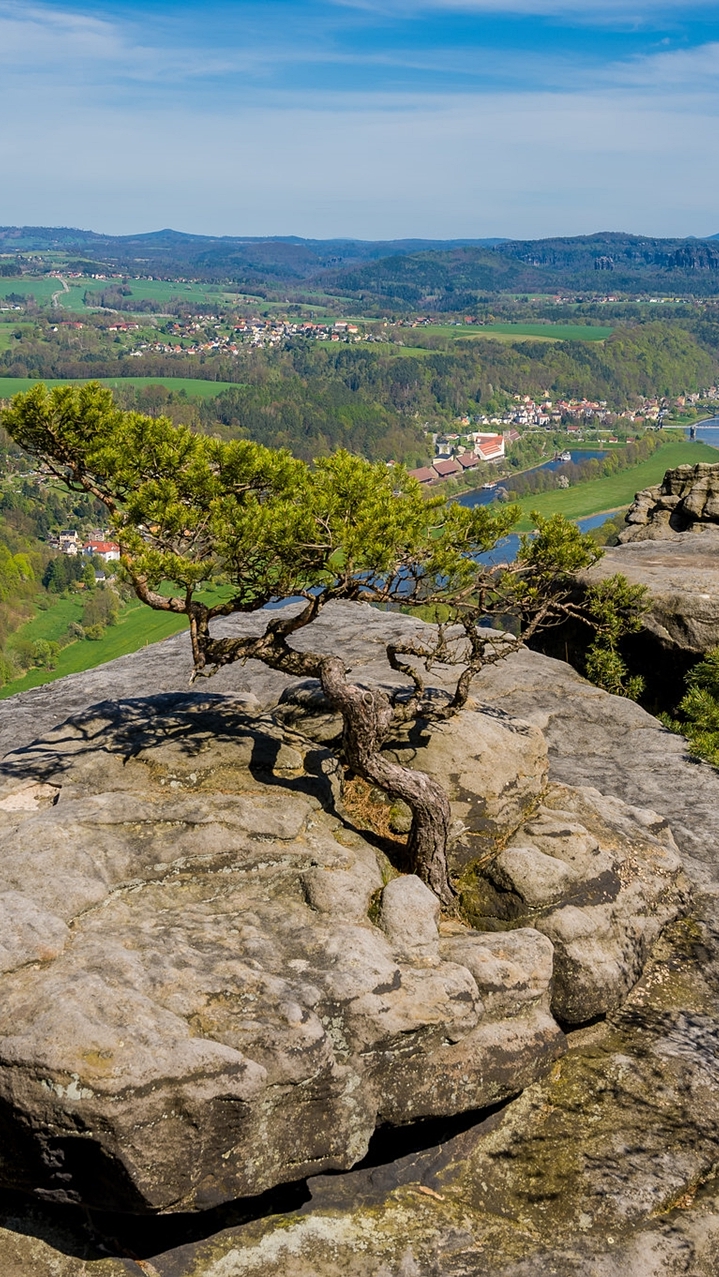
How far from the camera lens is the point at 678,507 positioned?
38562mm

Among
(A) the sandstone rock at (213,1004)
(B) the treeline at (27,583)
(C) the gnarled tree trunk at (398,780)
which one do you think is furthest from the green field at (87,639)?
(A) the sandstone rock at (213,1004)

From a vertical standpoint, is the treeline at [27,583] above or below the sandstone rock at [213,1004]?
below

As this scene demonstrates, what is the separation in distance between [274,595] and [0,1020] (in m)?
8.19

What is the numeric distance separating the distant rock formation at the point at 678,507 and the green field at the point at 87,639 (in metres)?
82.2

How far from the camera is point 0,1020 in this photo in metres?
11.0

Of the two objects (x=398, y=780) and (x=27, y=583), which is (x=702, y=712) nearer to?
(x=398, y=780)

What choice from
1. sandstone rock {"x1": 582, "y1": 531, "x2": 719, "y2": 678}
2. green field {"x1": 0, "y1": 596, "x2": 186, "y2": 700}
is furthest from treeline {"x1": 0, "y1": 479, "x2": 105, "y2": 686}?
sandstone rock {"x1": 582, "y1": 531, "x2": 719, "y2": 678}

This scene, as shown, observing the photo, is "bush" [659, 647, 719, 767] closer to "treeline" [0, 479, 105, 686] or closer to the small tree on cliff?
the small tree on cliff

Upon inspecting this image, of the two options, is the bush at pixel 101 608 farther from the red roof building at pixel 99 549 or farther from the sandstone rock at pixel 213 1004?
the sandstone rock at pixel 213 1004

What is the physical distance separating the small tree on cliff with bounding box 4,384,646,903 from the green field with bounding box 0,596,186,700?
99.6 m

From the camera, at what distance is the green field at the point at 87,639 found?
123500 millimetres

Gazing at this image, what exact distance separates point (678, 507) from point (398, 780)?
2695cm

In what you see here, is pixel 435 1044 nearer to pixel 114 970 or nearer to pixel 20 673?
pixel 114 970

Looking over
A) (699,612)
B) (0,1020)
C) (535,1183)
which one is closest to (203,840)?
(0,1020)
